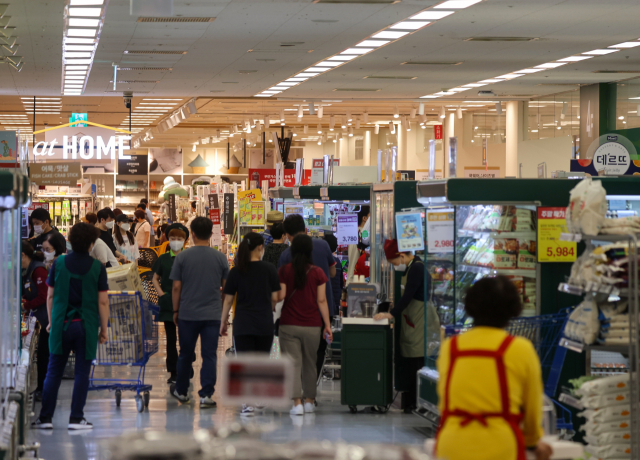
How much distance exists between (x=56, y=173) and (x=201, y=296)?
32.6 feet

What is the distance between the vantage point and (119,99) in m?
18.0

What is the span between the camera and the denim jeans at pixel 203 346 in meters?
6.52

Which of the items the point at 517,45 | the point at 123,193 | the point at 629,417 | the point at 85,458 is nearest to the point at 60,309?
the point at 85,458

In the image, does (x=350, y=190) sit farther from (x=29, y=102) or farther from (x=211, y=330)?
(x=29, y=102)

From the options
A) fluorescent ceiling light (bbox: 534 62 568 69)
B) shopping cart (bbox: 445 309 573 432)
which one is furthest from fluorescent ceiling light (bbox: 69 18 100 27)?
fluorescent ceiling light (bbox: 534 62 568 69)

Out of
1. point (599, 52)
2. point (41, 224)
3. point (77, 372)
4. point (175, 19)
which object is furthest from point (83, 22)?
point (599, 52)

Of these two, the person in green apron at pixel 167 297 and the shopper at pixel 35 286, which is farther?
the person in green apron at pixel 167 297

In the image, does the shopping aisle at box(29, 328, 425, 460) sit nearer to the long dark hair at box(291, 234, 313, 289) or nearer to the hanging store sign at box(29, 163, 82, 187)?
the long dark hair at box(291, 234, 313, 289)

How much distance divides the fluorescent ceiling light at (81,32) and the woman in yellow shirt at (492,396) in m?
8.53

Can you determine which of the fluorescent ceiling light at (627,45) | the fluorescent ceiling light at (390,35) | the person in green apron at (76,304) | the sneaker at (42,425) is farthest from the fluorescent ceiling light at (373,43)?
the sneaker at (42,425)

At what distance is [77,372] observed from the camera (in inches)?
233

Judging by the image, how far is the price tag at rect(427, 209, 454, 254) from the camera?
18.6 ft

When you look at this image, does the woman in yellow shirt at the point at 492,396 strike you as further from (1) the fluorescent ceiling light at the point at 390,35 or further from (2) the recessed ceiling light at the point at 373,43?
(2) the recessed ceiling light at the point at 373,43

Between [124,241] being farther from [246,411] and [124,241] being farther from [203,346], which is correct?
[246,411]
